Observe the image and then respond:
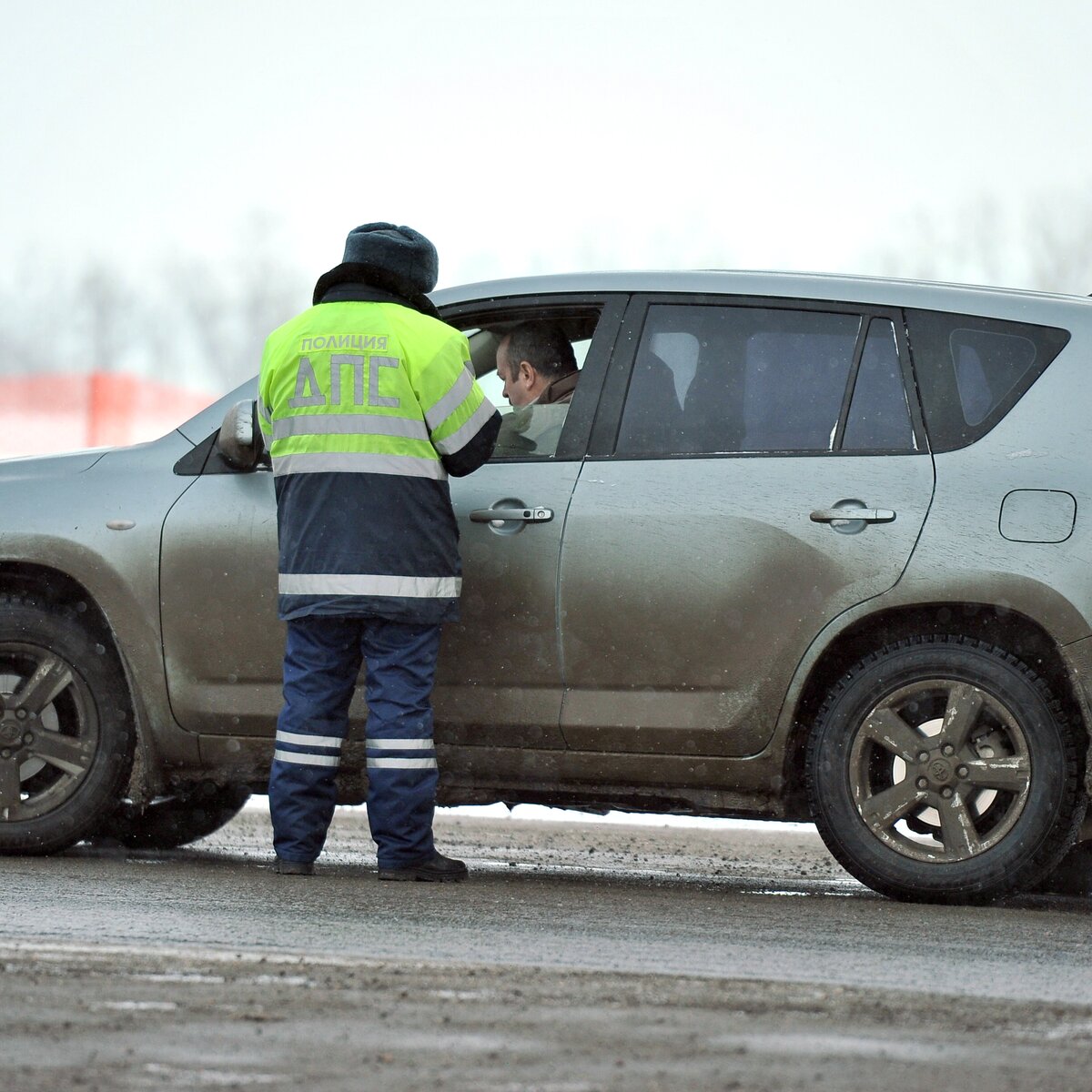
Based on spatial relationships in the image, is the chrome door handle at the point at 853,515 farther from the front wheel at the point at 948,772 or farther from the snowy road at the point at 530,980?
the snowy road at the point at 530,980

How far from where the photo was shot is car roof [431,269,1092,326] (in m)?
5.38

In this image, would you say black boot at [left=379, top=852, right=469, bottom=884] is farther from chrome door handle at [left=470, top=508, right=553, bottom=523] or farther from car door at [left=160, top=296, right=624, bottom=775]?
chrome door handle at [left=470, top=508, right=553, bottom=523]

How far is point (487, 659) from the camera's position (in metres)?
5.50

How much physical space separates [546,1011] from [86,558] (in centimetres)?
277

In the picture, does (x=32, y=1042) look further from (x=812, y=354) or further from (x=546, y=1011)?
(x=812, y=354)

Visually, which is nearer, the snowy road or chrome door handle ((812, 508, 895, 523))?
the snowy road

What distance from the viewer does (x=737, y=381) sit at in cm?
547

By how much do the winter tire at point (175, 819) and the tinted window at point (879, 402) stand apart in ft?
8.07

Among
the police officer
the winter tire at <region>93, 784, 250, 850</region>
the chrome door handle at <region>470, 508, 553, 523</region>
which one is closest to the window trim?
the chrome door handle at <region>470, 508, 553, 523</region>

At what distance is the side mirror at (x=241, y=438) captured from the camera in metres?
5.60

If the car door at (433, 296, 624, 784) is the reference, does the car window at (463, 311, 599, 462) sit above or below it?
above

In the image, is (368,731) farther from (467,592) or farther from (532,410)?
(532,410)

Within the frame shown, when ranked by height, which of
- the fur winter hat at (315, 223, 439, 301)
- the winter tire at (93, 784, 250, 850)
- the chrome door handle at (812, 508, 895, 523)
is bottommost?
the winter tire at (93, 784, 250, 850)

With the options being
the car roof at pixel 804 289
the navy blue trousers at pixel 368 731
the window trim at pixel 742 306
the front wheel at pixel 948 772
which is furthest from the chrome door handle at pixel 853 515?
the navy blue trousers at pixel 368 731
